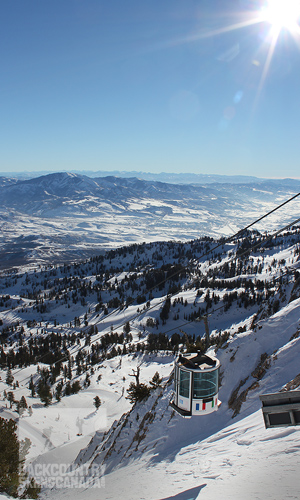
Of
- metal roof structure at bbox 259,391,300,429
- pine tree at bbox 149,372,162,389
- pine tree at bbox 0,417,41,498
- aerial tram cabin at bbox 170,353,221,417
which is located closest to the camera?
metal roof structure at bbox 259,391,300,429

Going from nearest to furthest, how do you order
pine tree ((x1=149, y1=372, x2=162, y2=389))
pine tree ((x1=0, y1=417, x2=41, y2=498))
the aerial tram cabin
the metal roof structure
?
the metal roof structure → the aerial tram cabin → pine tree ((x1=0, y1=417, x2=41, y2=498)) → pine tree ((x1=149, y1=372, x2=162, y2=389))

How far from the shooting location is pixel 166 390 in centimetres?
3150

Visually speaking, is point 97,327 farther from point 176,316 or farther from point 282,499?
point 282,499

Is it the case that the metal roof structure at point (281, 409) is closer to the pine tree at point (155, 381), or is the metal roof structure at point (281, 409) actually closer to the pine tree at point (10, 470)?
the pine tree at point (155, 381)

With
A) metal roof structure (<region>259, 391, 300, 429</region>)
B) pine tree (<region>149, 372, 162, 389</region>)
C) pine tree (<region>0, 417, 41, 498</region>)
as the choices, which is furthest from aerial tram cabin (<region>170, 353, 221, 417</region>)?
pine tree (<region>0, 417, 41, 498</region>)

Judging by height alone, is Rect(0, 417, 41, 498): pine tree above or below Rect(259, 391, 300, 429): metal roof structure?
below

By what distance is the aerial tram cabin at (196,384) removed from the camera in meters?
15.8

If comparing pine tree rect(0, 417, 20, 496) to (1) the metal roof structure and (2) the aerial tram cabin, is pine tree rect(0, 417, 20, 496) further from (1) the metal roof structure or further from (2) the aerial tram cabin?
(1) the metal roof structure

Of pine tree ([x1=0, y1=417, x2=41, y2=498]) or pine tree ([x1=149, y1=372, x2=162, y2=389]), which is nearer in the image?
pine tree ([x1=0, y1=417, x2=41, y2=498])

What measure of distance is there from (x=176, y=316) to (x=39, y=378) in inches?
3533

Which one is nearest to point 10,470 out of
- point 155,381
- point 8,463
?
point 8,463

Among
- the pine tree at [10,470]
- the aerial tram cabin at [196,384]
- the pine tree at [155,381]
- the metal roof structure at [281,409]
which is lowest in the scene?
the pine tree at [10,470]

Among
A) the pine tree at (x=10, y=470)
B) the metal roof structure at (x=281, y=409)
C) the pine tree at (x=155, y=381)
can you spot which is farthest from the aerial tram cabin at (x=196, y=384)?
the pine tree at (x=10, y=470)

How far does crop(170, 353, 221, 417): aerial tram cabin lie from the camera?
15.8 metres
